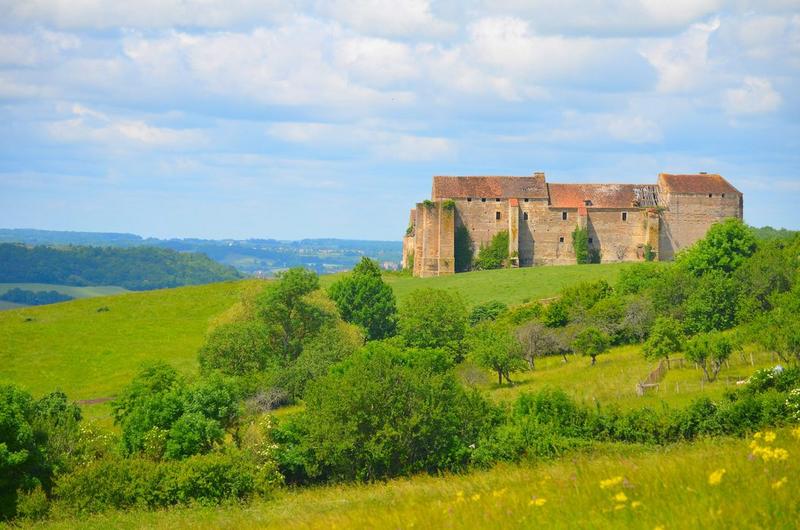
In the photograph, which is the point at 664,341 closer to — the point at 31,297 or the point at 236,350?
the point at 236,350

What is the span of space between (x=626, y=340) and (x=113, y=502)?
133 feet

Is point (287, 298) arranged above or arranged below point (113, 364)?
above

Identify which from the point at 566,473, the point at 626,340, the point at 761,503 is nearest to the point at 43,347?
the point at 626,340

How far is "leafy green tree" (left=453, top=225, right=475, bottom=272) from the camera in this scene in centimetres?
8969

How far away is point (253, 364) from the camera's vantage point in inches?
2136

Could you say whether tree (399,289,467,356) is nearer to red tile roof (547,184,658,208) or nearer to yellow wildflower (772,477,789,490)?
red tile roof (547,184,658,208)

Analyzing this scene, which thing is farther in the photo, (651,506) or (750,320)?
(750,320)

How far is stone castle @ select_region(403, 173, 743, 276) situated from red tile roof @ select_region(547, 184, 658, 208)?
0.31 ft

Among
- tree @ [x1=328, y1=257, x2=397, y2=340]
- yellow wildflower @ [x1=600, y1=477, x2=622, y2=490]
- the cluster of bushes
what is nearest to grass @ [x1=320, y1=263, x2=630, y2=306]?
tree @ [x1=328, y1=257, x2=397, y2=340]

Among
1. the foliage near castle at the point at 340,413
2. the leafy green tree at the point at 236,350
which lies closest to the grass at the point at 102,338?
the leafy green tree at the point at 236,350

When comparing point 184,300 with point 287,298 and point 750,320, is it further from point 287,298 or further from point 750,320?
A: point 750,320

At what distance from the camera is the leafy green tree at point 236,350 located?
5344cm

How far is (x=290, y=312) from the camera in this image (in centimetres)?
6009

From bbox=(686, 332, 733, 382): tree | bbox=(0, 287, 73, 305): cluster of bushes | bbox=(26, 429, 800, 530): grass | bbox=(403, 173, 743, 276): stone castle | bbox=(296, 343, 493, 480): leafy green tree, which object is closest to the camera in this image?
bbox=(26, 429, 800, 530): grass
